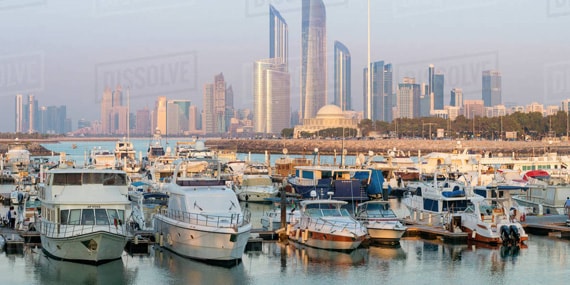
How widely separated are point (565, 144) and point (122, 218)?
101035mm

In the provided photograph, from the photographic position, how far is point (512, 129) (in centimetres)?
14400

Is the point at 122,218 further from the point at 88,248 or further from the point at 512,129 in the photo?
the point at 512,129

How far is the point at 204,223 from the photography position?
23.7 meters

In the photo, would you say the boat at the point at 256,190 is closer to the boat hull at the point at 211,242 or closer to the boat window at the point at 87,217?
the boat hull at the point at 211,242

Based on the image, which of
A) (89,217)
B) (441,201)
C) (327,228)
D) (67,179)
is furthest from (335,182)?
(89,217)

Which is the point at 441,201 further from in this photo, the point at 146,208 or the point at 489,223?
the point at 146,208

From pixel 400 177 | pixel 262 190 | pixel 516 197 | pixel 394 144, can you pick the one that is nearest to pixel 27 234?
pixel 262 190

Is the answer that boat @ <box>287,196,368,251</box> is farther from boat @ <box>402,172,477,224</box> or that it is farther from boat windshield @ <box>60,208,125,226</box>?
boat windshield @ <box>60,208,125,226</box>

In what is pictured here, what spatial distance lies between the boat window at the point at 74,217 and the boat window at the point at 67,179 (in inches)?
38.9

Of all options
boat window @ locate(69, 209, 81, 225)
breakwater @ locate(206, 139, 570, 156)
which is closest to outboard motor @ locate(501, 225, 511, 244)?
boat window @ locate(69, 209, 81, 225)

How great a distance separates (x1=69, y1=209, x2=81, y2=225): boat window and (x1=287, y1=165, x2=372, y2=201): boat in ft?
67.0

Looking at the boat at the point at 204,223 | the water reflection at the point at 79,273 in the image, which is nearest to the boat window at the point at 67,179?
the water reflection at the point at 79,273

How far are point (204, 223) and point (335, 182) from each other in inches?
835

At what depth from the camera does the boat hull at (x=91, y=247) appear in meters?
23.0
